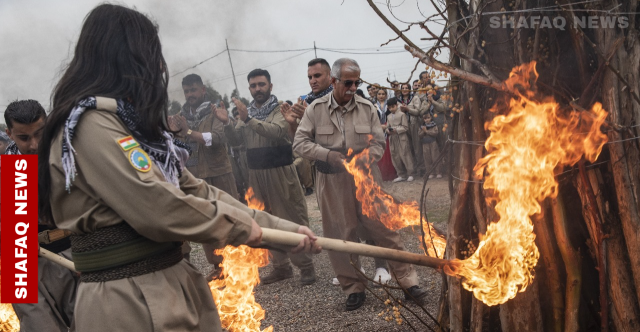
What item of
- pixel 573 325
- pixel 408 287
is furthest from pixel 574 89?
pixel 408 287

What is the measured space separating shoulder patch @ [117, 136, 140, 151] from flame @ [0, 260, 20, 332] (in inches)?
114

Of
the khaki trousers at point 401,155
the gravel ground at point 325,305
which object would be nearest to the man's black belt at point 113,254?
the gravel ground at point 325,305

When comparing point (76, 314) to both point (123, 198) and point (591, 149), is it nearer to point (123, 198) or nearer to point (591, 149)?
point (123, 198)

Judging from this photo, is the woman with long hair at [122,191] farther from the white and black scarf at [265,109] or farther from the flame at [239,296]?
the white and black scarf at [265,109]

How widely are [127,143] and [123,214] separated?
0.28 metres

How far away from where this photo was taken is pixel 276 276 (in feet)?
19.2

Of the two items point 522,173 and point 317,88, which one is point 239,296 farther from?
point 317,88

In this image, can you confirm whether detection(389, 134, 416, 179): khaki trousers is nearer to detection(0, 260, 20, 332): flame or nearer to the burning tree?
the burning tree

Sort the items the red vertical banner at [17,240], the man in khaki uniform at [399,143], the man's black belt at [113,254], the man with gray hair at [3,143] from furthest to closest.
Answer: the man in khaki uniform at [399,143] < the man with gray hair at [3,143] < the red vertical banner at [17,240] < the man's black belt at [113,254]

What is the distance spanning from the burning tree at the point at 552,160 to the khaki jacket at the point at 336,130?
5.45 feet

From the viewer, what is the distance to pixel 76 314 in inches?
84.6

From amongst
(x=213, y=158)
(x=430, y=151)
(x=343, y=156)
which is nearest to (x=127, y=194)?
(x=343, y=156)

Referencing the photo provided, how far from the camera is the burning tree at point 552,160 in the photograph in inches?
112

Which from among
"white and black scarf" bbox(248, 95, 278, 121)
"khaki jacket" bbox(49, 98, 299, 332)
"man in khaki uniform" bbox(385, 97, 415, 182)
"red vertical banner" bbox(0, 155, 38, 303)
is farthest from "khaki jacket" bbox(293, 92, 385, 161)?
"man in khaki uniform" bbox(385, 97, 415, 182)
